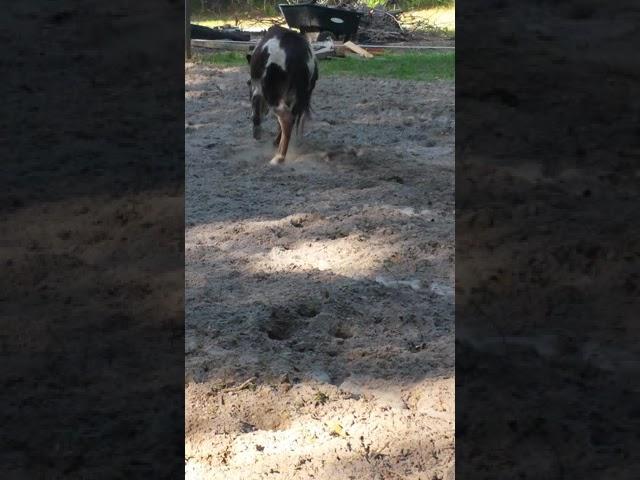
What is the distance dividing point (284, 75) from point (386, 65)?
16.7 ft

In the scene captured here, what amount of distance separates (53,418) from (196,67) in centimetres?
1095

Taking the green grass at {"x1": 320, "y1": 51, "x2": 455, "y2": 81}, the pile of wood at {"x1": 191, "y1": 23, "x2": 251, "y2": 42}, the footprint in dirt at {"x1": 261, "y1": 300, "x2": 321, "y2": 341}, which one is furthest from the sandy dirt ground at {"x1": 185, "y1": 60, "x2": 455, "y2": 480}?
the pile of wood at {"x1": 191, "y1": 23, "x2": 251, "y2": 42}

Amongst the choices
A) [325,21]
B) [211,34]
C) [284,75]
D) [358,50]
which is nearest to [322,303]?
[284,75]

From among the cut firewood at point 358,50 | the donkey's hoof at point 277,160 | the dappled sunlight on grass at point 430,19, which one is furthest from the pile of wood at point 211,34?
the donkey's hoof at point 277,160

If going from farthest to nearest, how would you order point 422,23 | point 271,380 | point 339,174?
point 422,23 → point 339,174 → point 271,380

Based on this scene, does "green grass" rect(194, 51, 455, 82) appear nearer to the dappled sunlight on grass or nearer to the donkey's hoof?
the donkey's hoof

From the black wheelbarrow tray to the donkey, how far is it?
23.0 feet

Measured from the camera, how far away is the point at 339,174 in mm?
7562

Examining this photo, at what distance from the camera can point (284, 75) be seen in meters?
8.00

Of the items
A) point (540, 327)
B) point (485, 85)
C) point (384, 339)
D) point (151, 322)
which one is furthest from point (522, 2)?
point (384, 339)

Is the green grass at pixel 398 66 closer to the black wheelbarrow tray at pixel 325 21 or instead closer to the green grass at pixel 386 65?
the green grass at pixel 386 65

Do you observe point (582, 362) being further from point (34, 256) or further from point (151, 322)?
point (34, 256)

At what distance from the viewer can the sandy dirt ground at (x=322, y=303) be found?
3322 millimetres

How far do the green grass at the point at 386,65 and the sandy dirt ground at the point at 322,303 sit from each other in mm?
2814
